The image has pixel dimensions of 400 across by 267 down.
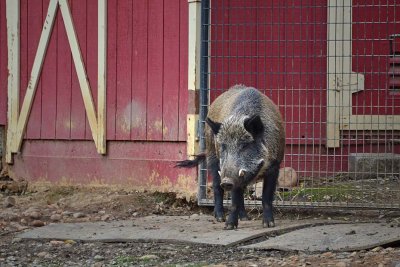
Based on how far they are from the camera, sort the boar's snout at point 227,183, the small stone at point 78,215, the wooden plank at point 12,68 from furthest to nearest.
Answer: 1. the wooden plank at point 12,68
2. the small stone at point 78,215
3. the boar's snout at point 227,183

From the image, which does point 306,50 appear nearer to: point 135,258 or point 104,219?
point 104,219

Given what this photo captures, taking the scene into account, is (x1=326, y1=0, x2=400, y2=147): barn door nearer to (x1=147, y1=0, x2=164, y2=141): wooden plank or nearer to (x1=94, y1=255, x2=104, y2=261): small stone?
(x1=147, y1=0, x2=164, y2=141): wooden plank

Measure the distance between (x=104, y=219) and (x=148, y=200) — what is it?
84 centimetres

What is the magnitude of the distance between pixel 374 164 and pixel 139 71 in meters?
2.72

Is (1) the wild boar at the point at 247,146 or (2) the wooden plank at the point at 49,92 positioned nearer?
(1) the wild boar at the point at 247,146

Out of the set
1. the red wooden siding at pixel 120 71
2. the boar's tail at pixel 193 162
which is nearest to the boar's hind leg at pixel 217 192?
the boar's tail at pixel 193 162

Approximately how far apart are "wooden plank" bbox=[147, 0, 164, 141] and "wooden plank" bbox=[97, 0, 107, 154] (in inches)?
22.4

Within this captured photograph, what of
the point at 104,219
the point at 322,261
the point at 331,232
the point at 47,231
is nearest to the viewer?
the point at 322,261

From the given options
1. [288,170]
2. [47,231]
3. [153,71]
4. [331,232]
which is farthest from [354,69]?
[47,231]

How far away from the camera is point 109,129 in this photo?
10.2 m

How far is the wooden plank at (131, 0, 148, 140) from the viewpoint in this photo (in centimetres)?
998

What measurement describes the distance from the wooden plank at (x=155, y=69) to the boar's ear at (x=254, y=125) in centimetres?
217

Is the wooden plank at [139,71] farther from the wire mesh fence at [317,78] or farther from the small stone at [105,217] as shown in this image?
the small stone at [105,217]

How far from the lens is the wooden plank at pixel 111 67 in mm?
10188
